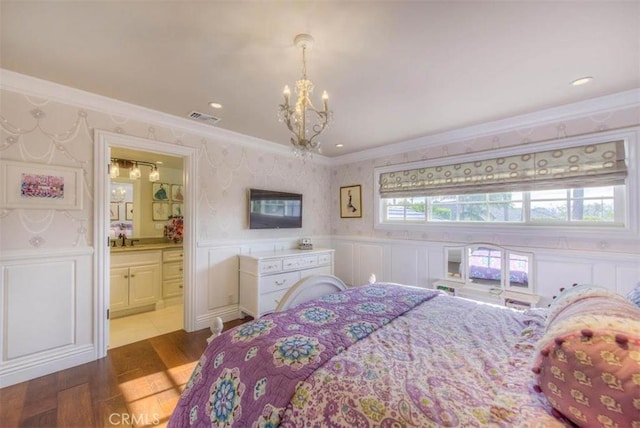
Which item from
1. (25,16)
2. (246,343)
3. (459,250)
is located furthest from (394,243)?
(25,16)

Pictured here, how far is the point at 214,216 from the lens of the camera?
337cm

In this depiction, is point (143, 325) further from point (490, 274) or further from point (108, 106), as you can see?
point (490, 274)

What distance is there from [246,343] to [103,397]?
1.61 m

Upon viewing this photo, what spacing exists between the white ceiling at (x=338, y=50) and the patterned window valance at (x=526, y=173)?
0.55m

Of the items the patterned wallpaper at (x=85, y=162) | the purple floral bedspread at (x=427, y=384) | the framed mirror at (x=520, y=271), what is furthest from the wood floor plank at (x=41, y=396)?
the framed mirror at (x=520, y=271)

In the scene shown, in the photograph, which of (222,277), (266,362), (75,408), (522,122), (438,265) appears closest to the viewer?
(266,362)

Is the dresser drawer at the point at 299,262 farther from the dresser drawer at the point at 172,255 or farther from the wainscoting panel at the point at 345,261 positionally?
the dresser drawer at the point at 172,255

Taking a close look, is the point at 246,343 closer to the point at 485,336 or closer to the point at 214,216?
the point at 485,336

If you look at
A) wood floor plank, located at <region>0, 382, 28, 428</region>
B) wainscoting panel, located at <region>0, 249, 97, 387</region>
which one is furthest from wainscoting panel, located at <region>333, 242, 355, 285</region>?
wood floor plank, located at <region>0, 382, 28, 428</region>

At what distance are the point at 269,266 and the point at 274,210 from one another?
3.16 feet

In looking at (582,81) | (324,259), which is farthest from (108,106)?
(582,81)

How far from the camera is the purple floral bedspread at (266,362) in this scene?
3.36 feet

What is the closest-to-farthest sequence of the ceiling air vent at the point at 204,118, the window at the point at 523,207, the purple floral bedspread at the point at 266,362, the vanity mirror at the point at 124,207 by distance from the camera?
the purple floral bedspread at the point at 266,362, the window at the point at 523,207, the ceiling air vent at the point at 204,118, the vanity mirror at the point at 124,207

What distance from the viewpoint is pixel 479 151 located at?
129 inches
